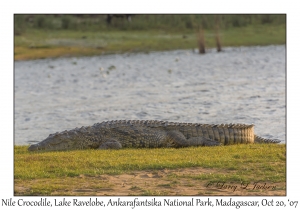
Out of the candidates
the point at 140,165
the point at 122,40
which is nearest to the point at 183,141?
the point at 140,165

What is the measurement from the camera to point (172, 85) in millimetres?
23297

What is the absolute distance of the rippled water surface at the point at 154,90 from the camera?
15797 millimetres

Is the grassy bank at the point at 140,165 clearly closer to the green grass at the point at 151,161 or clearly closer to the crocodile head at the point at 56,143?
the green grass at the point at 151,161

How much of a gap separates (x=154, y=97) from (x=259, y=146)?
32.6 feet

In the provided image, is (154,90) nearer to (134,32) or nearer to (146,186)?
(146,186)

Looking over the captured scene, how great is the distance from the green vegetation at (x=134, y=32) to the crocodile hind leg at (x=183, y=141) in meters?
21.6

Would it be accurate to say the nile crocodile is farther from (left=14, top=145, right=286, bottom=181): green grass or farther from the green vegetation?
the green vegetation

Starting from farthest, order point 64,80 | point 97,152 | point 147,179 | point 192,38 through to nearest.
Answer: point 192,38, point 64,80, point 97,152, point 147,179

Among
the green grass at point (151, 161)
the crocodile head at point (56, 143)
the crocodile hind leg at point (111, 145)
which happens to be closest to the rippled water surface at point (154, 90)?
the crocodile head at point (56, 143)

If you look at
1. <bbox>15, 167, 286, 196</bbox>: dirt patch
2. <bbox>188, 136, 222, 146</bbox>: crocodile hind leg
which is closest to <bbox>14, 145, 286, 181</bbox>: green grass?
<bbox>15, 167, 286, 196</bbox>: dirt patch

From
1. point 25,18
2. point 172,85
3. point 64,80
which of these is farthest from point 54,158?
point 25,18

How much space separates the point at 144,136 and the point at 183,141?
736mm

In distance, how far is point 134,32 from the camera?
124 feet

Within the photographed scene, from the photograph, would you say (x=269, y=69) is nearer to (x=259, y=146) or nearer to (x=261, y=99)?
(x=261, y=99)
